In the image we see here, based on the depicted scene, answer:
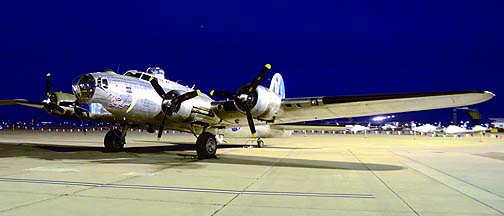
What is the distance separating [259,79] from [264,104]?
3.22 feet

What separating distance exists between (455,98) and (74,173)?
1129cm

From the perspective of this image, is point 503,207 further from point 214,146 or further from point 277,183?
point 214,146

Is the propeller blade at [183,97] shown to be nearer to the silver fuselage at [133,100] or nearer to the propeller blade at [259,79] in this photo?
the silver fuselage at [133,100]

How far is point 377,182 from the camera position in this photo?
33.6ft

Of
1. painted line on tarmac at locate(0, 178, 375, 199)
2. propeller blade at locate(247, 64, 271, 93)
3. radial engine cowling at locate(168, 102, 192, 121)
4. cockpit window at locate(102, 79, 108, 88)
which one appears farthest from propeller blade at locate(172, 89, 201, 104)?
painted line on tarmac at locate(0, 178, 375, 199)

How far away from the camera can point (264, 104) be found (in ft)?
50.9

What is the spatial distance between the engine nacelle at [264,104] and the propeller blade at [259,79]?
16 centimetres

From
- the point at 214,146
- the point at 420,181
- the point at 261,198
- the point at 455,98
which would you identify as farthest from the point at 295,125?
the point at 261,198

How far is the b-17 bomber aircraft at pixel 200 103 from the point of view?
45.3ft

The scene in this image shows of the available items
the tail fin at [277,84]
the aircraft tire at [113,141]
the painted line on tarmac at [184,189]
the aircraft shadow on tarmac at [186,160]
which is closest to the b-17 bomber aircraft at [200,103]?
the aircraft tire at [113,141]

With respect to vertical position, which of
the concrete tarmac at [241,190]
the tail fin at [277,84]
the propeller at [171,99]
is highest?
the tail fin at [277,84]

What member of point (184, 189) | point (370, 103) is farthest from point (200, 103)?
point (184, 189)

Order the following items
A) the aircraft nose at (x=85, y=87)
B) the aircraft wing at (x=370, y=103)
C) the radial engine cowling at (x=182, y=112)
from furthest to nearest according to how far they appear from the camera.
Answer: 1. the radial engine cowling at (x=182, y=112)
2. the aircraft nose at (x=85, y=87)
3. the aircraft wing at (x=370, y=103)

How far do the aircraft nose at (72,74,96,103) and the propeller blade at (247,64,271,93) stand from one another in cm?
556
